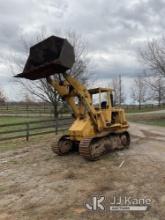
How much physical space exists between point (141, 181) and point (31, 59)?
5405 millimetres

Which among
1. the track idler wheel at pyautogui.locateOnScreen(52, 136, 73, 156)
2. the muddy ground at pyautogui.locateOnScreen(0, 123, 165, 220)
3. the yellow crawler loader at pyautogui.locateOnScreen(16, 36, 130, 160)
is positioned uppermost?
the yellow crawler loader at pyautogui.locateOnScreen(16, 36, 130, 160)

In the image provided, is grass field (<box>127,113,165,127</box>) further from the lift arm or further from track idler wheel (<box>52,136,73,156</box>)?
the lift arm

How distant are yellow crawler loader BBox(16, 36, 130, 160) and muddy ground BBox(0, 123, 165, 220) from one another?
1.45ft

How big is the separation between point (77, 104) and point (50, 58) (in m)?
2.22

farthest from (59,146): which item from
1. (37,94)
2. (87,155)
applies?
(37,94)

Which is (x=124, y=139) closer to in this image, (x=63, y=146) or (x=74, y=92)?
(x=63, y=146)

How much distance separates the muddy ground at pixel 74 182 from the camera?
6.18 metres

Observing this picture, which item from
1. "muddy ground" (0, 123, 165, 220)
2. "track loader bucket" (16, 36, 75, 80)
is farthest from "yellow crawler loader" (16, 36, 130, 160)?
"muddy ground" (0, 123, 165, 220)

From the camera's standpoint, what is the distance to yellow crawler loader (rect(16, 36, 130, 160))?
10.2 metres

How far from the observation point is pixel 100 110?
11555 mm

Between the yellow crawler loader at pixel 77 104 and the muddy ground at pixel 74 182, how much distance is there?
442mm

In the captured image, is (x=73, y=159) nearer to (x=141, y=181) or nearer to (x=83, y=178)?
(x=83, y=178)

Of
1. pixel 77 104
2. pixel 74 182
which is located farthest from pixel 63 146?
pixel 74 182

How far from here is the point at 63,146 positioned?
1141 cm
